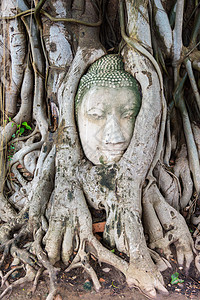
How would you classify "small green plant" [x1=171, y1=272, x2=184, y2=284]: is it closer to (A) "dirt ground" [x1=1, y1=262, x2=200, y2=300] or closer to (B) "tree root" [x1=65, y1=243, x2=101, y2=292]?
(A) "dirt ground" [x1=1, y1=262, x2=200, y2=300]

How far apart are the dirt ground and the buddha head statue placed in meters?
0.99

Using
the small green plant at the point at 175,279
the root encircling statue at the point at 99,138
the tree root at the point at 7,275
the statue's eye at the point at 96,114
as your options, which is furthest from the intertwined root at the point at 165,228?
the tree root at the point at 7,275

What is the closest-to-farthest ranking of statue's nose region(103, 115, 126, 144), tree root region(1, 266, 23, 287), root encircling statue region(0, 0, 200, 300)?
1. tree root region(1, 266, 23, 287)
2. root encircling statue region(0, 0, 200, 300)
3. statue's nose region(103, 115, 126, 144)

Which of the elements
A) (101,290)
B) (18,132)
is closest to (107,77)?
(18,132)

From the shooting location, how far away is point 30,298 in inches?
71.2

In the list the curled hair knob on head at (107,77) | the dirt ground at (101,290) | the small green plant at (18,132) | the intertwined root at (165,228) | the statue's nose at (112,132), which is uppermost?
the curled hair knob on head at (107,77)

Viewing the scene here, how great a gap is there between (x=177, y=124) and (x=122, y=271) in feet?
5.84

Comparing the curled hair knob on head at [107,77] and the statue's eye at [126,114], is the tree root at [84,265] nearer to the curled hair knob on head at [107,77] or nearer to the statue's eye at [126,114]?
the statue's eye at [126,114]

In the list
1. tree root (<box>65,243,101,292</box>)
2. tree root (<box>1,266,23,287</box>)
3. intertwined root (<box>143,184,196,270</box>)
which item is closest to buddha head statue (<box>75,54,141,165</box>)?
intertwined root (<box>143,184,196,270</box>)

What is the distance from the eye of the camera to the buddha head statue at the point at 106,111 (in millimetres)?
2334

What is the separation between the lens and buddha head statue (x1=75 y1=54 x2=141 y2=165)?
2.33 metres

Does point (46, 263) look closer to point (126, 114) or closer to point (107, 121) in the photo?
point (107, 121)

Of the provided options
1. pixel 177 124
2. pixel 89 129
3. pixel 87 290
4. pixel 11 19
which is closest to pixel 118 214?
pixel 87 290

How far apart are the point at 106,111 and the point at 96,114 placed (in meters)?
0.10
